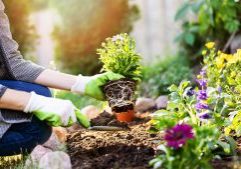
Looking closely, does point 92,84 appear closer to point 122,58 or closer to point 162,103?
point 122,58

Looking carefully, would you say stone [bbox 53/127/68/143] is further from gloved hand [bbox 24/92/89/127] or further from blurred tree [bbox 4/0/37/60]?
blurred tree [bbox 4/0/37/60]

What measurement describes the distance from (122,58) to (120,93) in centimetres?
24

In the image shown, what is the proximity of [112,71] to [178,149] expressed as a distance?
127 centimetres

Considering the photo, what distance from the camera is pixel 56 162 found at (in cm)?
253

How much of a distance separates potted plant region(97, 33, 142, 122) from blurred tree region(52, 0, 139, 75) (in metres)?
3.27

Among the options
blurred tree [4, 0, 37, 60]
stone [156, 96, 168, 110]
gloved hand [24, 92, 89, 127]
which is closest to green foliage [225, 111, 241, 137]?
gloved hand [24, 92, 89, 127]

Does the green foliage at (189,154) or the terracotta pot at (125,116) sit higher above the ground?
the terracotta pot at (125,116)

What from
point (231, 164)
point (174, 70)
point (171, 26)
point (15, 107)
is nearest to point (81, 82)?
point (15, 107)

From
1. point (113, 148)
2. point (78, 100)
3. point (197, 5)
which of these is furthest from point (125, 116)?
point (197, 5)

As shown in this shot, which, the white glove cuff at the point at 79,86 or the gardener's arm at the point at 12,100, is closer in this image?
the gardener's arm at the point at 12,100

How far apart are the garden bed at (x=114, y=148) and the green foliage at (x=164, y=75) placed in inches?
70.9

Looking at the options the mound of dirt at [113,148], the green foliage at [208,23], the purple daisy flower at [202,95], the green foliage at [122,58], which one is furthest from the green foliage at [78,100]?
the purple daisy flower at [202,95]

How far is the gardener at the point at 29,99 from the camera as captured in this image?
9.09 ft

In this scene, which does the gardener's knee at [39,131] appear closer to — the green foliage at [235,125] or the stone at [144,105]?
the green foliage at [235,125]
